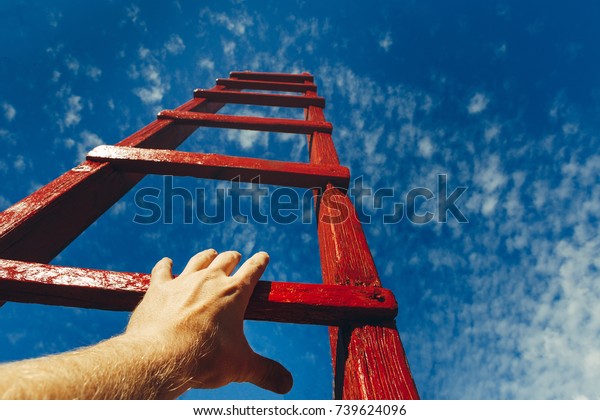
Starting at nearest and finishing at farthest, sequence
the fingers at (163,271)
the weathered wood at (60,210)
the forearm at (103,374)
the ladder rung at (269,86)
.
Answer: the forearm at (103,374) < the fingers at (163,271) < the weathered wood at (60,210) < the ladder rung at (269,86)

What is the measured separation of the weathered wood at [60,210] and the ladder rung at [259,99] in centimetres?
150

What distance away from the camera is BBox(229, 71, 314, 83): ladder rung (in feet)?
14.4

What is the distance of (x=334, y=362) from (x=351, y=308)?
35 cm

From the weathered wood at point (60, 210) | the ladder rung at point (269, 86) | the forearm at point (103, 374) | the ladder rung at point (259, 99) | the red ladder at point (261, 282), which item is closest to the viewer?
the forearm at point (103, 374)

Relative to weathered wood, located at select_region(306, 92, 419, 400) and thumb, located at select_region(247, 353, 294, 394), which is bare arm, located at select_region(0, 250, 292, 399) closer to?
thumb, located at select_region(247, 353, 294, 394)

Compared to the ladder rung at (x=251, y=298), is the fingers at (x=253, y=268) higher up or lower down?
higher up

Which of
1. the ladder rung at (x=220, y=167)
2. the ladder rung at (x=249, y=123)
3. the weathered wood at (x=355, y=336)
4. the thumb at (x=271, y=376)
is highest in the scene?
the ladder rung at (x=249, y=123)

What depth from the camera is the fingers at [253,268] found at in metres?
1.01

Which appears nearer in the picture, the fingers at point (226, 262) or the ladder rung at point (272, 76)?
the fingers at point (226, 262)

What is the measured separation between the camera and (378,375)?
835 mm

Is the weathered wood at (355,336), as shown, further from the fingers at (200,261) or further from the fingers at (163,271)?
the fingers at (163,271)

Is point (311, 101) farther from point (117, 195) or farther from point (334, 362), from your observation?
point (334, 362)

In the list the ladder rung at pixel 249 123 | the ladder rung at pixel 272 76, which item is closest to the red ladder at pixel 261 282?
the ladder rung at pixel 249 123
